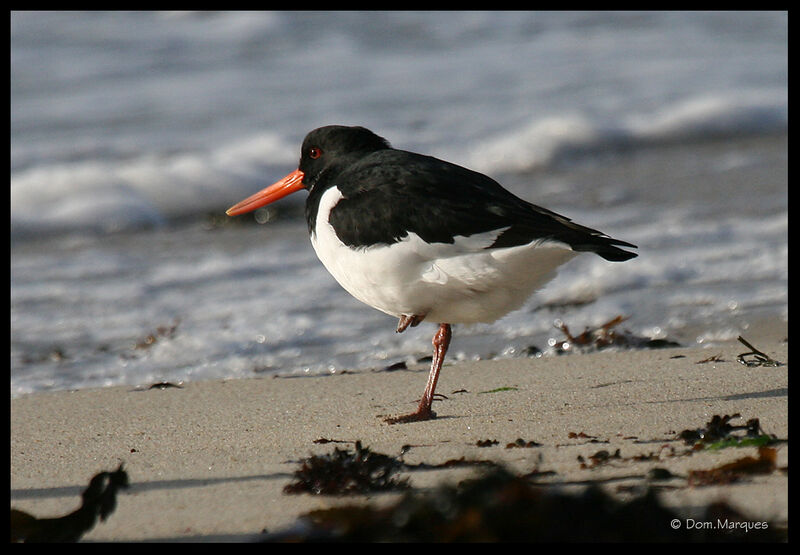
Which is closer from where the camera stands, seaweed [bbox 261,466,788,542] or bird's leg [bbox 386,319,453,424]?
seaweed [bbox 261,466,788,542]

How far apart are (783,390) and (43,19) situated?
14.3 meters

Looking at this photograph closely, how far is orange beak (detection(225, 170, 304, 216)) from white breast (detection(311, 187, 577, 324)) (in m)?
0.90

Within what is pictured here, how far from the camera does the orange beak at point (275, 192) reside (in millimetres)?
5062

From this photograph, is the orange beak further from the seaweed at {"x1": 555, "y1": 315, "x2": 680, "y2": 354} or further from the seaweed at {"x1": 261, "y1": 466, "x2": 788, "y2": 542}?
the seaweed at {"x1": 261, "y1": 466, "x2": 788, "y2": 542}

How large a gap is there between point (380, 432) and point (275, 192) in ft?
6.24

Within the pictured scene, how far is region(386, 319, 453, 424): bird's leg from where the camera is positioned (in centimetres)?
391

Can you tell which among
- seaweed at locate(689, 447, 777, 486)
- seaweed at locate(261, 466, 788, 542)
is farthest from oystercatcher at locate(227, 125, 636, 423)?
seaweed at locate(261, 466, 788, 542)

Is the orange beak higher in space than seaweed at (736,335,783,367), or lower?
higher

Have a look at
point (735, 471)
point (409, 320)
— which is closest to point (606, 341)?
point (409, 320)

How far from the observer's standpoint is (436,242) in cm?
390

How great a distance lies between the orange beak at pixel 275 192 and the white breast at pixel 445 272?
2.95 ft

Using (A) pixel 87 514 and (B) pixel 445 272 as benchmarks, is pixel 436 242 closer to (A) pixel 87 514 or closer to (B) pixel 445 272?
(B) pixel 445 272
